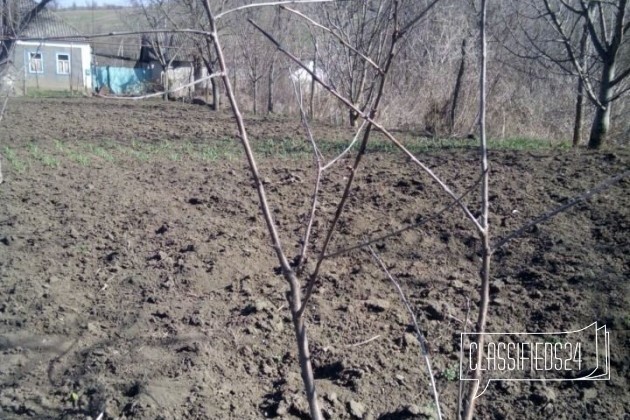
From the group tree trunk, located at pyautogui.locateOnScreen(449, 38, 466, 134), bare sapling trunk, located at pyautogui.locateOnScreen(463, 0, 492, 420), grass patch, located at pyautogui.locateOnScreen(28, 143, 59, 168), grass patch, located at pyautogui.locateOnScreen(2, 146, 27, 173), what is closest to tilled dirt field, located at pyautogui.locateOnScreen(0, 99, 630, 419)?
grass patch, located at pyautogui.locateOnScreen(2, 146, 27, 173)

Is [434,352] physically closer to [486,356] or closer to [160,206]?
[486,356]

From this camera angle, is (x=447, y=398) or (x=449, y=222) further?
(x=449, y=222)

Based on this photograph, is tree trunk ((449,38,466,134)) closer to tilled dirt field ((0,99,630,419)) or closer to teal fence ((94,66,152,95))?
tilled dirt field ((0,99,630,419))

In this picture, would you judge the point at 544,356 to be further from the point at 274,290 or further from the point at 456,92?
the point at 456,92

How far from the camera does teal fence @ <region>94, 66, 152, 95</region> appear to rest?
32250mm

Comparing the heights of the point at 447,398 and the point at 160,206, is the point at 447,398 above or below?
below

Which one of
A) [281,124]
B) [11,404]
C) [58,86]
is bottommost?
[11,404]

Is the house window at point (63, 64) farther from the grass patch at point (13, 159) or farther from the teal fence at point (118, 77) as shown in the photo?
the grass patch at point (13, 159)

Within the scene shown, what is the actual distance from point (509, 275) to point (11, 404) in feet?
9.59

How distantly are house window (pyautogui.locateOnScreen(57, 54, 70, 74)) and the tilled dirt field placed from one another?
30413 mm

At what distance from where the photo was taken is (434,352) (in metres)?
2.71

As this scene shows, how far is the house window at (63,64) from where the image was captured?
31761 millimetres

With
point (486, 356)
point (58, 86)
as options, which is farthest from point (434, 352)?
point (58, 86)

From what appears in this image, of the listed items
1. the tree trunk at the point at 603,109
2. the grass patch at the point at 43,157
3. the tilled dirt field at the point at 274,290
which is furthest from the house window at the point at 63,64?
the tree trunk at the point at 603,109
